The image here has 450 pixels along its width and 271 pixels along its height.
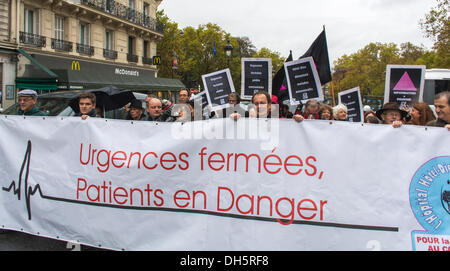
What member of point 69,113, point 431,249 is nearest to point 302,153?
point 431,249

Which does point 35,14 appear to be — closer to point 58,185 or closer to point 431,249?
point 58,185

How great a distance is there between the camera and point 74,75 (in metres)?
21.5

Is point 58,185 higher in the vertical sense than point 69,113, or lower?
lower

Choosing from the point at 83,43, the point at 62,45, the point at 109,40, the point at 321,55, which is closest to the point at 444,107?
the point at 321,55

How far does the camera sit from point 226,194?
363 centimetres

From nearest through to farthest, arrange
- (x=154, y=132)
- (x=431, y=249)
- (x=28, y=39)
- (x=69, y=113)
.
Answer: (x=431, y=249), (x=154, y=132), (x=69, y=113), (x=28, y=39)

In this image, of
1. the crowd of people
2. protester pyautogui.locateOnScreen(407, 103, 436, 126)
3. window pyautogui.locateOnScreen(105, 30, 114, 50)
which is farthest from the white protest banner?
window pyautogui.locateOnScreen(105, 30, 114, 50)

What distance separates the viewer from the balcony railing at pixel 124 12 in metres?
26.7

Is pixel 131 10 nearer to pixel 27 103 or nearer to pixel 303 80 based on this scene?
pixel 27 103

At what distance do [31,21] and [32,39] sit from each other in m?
1.37

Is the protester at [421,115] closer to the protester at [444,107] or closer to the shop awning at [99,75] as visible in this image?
the protester at [444,107]

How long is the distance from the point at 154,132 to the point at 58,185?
4.07 ft

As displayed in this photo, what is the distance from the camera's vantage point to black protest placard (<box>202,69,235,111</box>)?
677 cm

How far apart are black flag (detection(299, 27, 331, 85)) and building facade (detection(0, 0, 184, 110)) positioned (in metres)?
16.6
